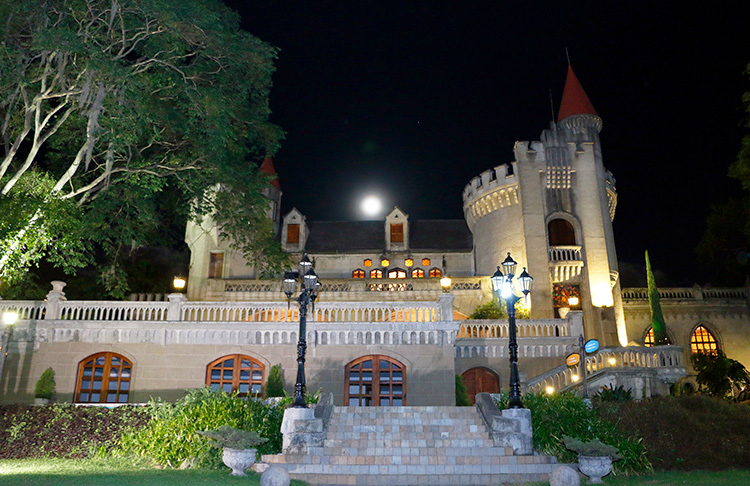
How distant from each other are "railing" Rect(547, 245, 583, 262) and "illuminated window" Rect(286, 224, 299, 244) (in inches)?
726

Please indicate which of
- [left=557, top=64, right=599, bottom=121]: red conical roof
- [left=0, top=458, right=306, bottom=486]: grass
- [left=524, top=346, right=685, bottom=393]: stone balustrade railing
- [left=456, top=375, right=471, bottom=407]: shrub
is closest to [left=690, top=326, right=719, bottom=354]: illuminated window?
[left=557, top=64, right=599, bottom=121]: red conical roof

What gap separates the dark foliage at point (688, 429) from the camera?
13.6 meters

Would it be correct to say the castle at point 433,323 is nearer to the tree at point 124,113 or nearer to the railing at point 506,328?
the railing at point 506,328

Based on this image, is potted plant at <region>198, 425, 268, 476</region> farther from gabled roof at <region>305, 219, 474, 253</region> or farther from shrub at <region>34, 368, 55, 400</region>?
gabled roof at <region>305, 219, 474, 253</region>

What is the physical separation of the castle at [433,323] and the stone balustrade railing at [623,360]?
5 cm

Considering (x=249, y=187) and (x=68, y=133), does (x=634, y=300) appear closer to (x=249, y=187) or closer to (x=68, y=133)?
(x=249, y=187)

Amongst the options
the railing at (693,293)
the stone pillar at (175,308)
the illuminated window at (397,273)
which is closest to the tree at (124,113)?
the stone pillar at (175,308)

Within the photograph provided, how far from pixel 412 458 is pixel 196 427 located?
5451 millimetres

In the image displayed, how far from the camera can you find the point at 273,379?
2008 centimetres

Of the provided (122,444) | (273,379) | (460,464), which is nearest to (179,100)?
(273,379)

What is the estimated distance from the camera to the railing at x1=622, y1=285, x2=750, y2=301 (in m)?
37.3

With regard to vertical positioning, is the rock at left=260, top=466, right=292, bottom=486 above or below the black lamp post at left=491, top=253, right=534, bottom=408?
below

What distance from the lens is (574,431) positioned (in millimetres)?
14000

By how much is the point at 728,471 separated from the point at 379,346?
39.4 feet
